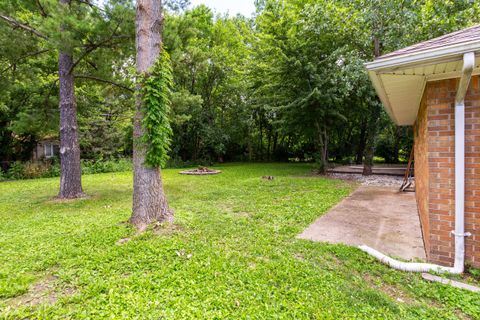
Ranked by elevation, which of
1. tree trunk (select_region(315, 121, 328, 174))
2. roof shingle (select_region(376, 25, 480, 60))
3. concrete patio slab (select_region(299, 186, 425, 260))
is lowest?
concrete patio slab (select_region(299, 186, 425, 260))

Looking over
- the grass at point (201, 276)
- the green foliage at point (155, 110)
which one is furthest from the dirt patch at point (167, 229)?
the green foliage at point (155, 110)

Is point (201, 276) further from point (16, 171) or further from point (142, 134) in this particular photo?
point (16, 171)

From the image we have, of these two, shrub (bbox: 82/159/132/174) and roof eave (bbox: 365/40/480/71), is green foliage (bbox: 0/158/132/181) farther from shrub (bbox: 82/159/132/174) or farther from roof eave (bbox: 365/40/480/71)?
roof eave (bbox: 365/40/480/71)

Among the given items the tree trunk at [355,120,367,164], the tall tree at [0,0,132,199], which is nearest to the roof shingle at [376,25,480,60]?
the tall tree at [0,0,132,199]

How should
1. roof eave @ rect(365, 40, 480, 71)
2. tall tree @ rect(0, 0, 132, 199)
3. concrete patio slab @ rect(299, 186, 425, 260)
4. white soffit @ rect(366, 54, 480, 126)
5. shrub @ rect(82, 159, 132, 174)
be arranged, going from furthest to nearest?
shrub @ rect(82, 159, 132, 174) → tall tree @ rect(0, 0, 132, 199) → concrete patio slab @ rect(299, 186, 425, 260) → white soffit @ rect(366, 54, 480, 126) → roof eave @ rect(365, 40, 480, 71)

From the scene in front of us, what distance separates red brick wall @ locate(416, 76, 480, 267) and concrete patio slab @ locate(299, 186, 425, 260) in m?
0.42

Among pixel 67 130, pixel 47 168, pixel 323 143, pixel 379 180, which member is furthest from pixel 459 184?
pixel 47 168

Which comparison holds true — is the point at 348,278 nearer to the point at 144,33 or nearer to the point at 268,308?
the point at 268,308

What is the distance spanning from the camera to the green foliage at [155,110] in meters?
3.91

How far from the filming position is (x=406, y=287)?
238 centimetres

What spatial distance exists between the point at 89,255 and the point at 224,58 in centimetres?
1486

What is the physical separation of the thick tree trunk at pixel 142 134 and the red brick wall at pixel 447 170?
375cm

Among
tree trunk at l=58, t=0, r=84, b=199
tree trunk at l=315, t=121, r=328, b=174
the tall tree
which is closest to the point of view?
the tall tree

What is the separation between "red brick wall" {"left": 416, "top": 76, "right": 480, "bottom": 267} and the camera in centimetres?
250
